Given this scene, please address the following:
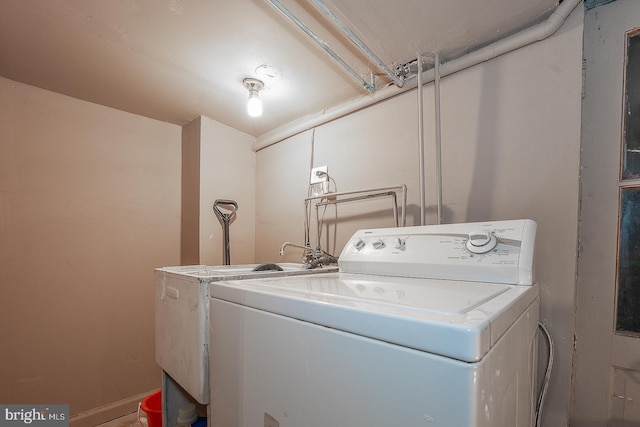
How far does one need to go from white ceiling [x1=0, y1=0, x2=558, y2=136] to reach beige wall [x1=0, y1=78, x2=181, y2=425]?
270 millimetres

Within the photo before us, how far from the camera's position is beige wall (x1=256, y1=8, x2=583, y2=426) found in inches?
44.1

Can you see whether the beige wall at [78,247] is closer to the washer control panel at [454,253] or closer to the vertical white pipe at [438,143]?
the washer control panel at [454,253]

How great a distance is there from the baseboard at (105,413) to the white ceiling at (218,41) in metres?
2.04

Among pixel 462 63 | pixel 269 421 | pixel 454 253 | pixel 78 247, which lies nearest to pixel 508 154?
pixel 462 63

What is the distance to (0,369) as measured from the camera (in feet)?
5.37

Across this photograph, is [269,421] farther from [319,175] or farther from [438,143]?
[319,175]

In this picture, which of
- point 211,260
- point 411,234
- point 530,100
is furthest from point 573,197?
point 211,260

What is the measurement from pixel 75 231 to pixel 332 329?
2.10 metres

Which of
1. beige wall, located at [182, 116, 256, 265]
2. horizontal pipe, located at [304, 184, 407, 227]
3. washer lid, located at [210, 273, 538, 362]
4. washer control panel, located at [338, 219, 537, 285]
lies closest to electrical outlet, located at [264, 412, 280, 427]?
washer lid, located at [210, 273, 538, 362]

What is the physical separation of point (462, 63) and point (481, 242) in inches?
37.7

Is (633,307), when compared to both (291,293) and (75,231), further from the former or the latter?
(75,231)

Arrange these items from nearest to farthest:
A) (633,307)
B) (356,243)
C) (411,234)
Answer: (633,307)
(411,234)
(356,243)

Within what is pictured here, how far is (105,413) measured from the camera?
1.92m

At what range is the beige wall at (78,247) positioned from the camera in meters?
1.71
